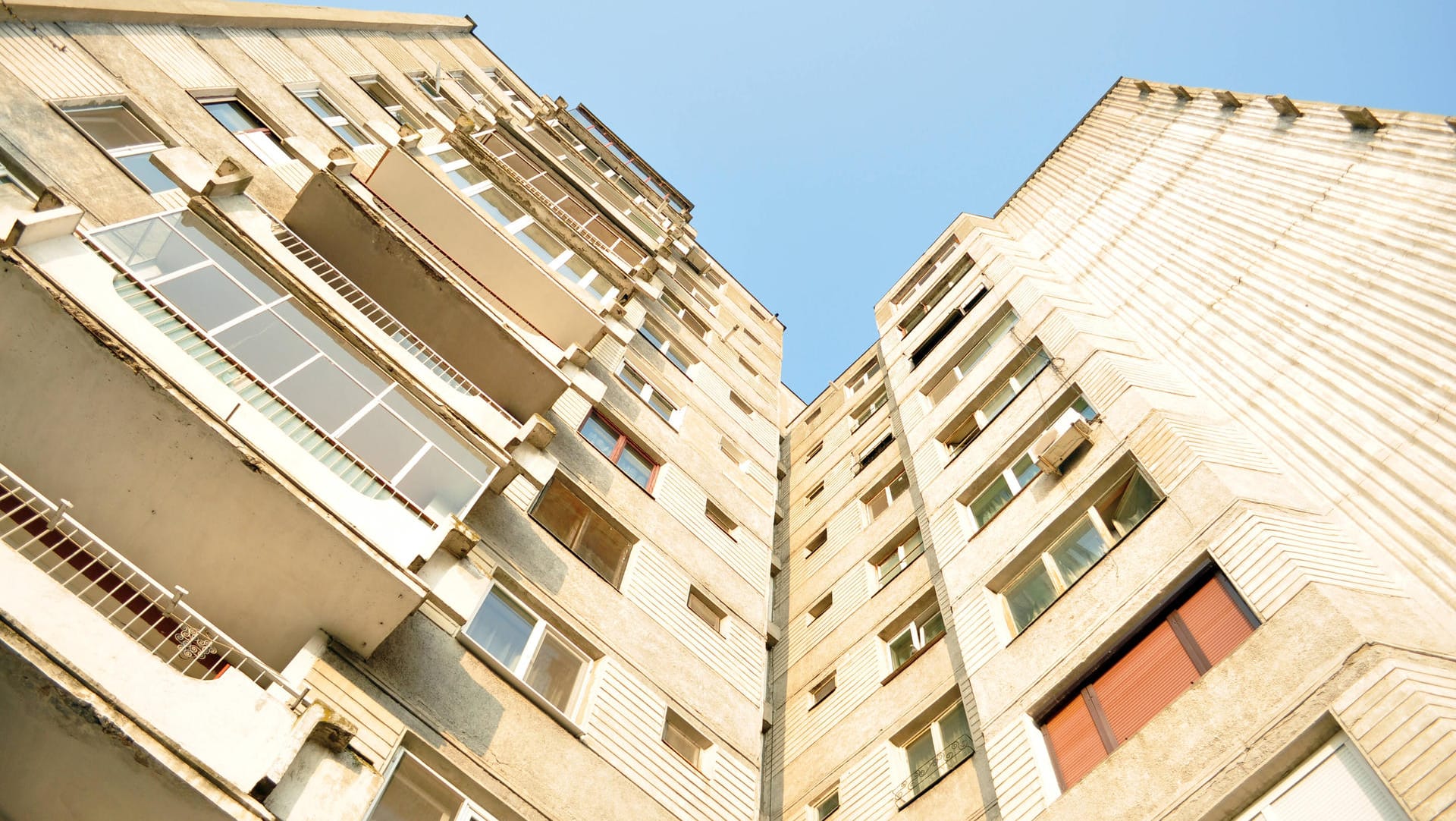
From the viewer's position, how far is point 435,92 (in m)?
25.4

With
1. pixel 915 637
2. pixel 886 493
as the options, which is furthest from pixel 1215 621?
pixel 886 493

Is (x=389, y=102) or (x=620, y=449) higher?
(x=389, y=102)

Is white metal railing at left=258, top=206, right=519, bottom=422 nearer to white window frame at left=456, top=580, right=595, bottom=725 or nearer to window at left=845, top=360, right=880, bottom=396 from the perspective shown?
white window frame at left=456, top=580, right=595, bottom=725

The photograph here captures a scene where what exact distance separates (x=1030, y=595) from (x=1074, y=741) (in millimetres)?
2654

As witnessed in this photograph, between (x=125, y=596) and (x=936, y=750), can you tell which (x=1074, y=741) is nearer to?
(x=936, y=750)

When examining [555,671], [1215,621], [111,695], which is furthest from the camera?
[555,671]

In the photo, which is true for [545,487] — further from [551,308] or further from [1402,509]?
[1402,509]

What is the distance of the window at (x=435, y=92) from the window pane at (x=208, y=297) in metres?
15.7

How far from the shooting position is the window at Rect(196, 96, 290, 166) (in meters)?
14.3

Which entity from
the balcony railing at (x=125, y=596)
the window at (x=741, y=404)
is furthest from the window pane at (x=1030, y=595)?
the window at (x=741, y=404)

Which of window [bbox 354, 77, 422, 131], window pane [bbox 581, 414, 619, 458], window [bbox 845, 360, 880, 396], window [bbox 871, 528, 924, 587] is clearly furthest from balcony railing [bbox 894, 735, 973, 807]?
window [bbox 354, 77, 422, 131]

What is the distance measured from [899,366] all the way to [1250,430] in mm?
10861

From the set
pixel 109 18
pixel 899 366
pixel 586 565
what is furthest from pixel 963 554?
pixel 109 18

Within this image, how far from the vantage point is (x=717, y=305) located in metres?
29.6
